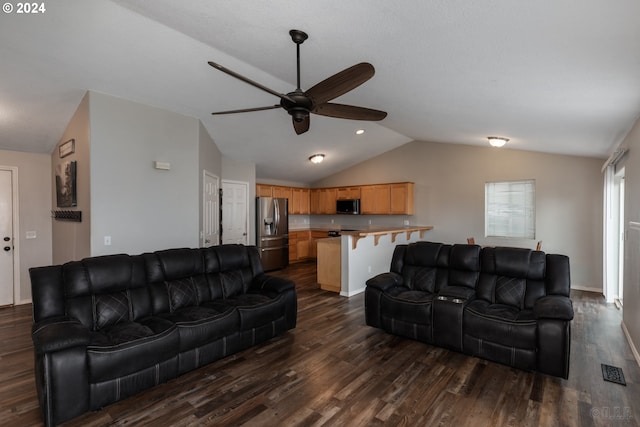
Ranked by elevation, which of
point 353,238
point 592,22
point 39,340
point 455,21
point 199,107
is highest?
point 199,107

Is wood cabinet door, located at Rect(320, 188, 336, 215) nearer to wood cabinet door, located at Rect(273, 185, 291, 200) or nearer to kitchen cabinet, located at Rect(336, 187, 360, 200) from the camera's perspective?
kitchen cabinet, located at Rect(336, 187, 360, 200)

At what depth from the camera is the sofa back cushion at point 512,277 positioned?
333 cm

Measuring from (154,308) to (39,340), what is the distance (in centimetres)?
103

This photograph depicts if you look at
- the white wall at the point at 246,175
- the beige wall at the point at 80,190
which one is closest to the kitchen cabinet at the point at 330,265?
the white wall at the point at 246,175

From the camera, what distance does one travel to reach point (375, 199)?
816 centimetres

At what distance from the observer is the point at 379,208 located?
26.5ft

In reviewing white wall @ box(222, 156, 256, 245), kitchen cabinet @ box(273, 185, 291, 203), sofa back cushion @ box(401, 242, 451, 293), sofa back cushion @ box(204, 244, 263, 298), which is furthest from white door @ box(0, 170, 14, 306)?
sofa back cushion @ box(401, 242, 451, 293)

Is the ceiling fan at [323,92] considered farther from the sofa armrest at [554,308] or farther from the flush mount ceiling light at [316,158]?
the flush mount ceiling light at [316,158]

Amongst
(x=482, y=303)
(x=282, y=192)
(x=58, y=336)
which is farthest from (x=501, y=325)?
(x=282, y=192)

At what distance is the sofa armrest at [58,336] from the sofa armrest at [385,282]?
2.80m

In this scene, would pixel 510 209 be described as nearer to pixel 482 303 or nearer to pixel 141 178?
pixel 482 303

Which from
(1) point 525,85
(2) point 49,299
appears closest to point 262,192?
(2) point 49,299

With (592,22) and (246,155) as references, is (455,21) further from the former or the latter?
(246,155)

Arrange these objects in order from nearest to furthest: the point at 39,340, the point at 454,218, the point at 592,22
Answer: the point at 592,22 < the point at 39,340 < the point at 454,218
